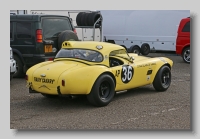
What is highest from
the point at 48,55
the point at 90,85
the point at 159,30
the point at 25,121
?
the point at 159,30

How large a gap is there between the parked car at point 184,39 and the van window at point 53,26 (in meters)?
5.49

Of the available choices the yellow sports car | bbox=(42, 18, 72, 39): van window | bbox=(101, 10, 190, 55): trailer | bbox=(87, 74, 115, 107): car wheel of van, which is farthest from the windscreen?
bbox=(101, 10, 190, 55): trailer

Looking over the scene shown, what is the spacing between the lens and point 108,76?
6.71m

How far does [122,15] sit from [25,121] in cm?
1232

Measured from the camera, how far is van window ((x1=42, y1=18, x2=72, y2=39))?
31.4 ft

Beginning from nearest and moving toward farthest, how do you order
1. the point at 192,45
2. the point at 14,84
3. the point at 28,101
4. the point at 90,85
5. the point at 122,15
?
the point at 192,45 → the point at 90,85 → the point at 28,101 → the point at 14,84 → the point at 122,15

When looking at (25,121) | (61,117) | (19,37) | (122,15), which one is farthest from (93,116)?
(122,15)

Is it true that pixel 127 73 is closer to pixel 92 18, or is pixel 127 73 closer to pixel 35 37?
pixel 35 37

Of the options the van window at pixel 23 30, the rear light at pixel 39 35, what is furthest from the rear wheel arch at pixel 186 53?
the van window at pixel 23 30

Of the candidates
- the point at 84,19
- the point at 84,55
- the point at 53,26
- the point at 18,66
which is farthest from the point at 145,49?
the point at 84,55

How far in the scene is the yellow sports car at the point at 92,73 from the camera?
631 cm

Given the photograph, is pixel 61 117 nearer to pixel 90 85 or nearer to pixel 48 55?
pixel 90 85

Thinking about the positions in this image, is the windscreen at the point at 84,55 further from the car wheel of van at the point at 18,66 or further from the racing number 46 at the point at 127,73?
the car wheel of van at the point at 18,66

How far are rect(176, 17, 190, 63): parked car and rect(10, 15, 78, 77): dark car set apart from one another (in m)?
5.75
